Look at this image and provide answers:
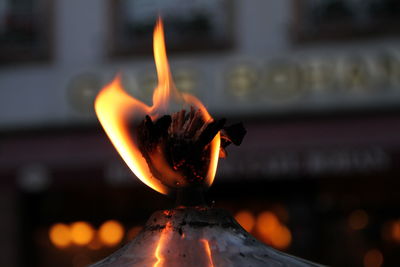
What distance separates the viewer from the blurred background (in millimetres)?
8594

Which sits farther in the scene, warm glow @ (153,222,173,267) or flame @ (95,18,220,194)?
flame @ (95,18,220,194)

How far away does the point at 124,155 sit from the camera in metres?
1.53

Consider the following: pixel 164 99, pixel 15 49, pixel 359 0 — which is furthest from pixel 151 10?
pixel 164 99

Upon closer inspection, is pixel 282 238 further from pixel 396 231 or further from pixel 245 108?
pixel 245 108

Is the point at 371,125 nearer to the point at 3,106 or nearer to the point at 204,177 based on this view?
the point at 3,106

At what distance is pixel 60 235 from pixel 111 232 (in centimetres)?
64

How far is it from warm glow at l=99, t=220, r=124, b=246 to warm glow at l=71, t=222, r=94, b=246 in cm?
13

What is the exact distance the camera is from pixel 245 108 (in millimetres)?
8773

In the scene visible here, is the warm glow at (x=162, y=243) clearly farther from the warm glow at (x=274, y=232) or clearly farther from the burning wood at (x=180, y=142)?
the warm glow at (x=274, y=232)

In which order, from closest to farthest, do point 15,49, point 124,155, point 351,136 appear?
1. point 124,155
2. point 351,136
3. point 15,49

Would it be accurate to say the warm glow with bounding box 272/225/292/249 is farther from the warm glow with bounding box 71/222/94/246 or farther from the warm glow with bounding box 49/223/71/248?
the warm glow with bounding box 49/223/71/248

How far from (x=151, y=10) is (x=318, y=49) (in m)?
1.87

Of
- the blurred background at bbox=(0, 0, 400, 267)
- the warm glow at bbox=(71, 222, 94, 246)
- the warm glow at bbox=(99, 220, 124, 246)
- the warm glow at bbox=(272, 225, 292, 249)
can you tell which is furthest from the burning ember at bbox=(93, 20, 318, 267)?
the warm glow at bbox=(71, 222, 94, 246)

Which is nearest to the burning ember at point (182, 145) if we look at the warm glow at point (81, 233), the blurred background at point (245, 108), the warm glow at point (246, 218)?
the blurred background at point (245, 108)
